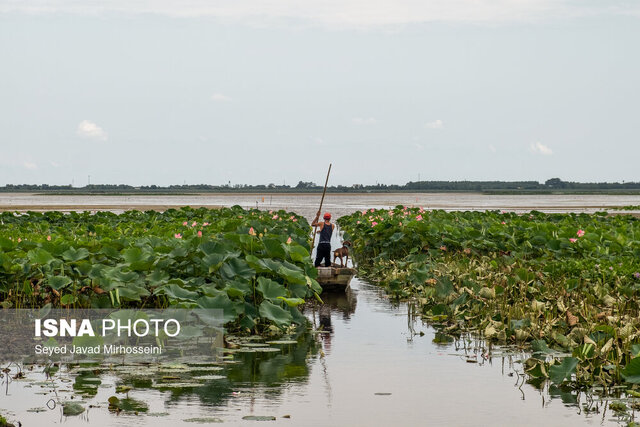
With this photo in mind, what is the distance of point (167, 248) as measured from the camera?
1243cm

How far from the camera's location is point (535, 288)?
1381 cm

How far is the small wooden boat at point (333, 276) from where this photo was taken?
1664 centimetres

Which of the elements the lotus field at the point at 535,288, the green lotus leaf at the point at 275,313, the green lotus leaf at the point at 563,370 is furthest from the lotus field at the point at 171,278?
the green lotus leaf at the point at 563,370

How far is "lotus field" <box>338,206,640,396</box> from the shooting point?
30.2ft

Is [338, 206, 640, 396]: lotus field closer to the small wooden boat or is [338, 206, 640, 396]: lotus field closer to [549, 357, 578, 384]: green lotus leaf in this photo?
[549, 357, 578, 384]: green lotus leaf

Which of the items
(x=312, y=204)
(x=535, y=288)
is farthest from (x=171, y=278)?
(x=312, y=204)

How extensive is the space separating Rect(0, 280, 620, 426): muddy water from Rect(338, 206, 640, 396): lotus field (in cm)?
52

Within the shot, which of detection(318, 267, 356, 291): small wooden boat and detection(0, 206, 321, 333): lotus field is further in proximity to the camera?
detection(318, 267, 356, 291): small wooden boat

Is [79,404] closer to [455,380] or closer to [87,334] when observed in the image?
[87,334]

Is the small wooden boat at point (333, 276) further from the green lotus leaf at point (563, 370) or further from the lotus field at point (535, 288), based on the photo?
the green lotus leaf at point (563, 370)

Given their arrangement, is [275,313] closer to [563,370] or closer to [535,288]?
[563,370]

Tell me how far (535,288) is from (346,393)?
6.30 meters

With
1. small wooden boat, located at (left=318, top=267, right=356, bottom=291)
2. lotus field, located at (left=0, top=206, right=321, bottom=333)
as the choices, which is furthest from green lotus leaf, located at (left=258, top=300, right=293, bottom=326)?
small wooden boat, located at (left=318, top=267, right=356, bottom=291)

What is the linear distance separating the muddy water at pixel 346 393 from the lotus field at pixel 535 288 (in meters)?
0.52
